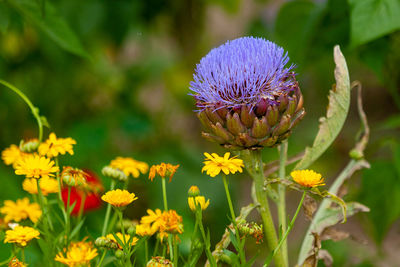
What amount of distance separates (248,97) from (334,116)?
0.57 feet

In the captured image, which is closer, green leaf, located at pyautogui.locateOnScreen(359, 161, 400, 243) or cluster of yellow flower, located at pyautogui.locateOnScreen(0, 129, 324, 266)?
cluster of yellow flower, located at pyautogui.locateOnScreen(0, 129, 324, 266)

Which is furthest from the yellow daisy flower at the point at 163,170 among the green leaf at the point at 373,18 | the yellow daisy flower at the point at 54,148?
the green leaf at the point at 373,18

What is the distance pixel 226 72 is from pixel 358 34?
27 cm

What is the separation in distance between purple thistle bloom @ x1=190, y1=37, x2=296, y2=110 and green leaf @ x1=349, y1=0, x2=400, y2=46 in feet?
0.70

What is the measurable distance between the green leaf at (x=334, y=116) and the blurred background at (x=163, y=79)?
0.33ft

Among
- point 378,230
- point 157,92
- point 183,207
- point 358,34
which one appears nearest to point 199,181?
point 183,207

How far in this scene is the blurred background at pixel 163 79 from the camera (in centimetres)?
92

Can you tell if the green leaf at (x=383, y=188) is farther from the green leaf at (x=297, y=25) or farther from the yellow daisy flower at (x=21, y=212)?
the yellow daisy flower at (x=21, y=212)

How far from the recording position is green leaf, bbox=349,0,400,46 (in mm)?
750

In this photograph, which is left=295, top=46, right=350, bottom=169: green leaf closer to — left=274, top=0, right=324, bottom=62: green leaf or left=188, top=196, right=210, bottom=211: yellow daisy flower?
left=188, top=196, right=210, bottom=211: yellow daisy flower

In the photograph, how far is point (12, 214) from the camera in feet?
2.08

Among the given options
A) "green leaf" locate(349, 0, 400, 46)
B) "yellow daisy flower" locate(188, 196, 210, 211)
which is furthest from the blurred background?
"yellow daisy flower" locate(188, 196, 210, 211)

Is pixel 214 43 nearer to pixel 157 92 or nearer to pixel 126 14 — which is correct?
pixel 157 92

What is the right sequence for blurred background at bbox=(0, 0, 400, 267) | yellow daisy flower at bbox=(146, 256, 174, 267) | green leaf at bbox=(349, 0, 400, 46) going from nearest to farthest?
yellow daisy flower at bbox=(146, 256, 174, 267), green leaf at bbox=(349, 0, 400, 46), blurred background at bbox=(0, 0, 400, 267)
